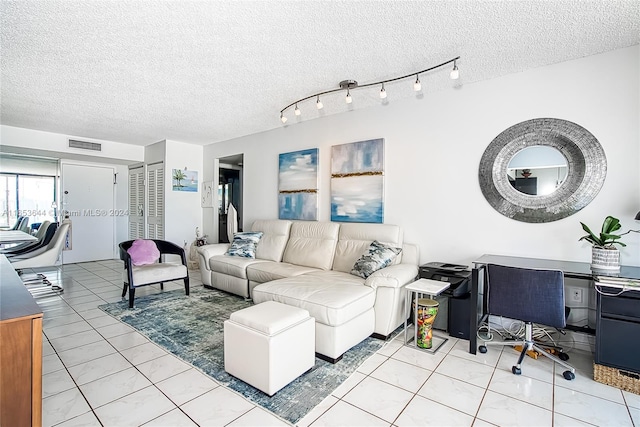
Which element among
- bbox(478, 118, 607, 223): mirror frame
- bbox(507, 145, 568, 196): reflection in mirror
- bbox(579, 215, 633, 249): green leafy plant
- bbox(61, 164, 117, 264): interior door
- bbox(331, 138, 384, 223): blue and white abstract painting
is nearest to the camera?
bbox(579, 215, 633, 249): green leafy plant

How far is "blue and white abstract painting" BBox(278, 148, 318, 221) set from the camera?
14.2 feet

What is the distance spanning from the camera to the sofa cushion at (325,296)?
2367mm

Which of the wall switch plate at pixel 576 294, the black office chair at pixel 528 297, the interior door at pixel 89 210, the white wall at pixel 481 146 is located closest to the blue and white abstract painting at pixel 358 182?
the white wall at pixel 481 146

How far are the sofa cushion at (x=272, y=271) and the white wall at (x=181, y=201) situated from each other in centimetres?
277

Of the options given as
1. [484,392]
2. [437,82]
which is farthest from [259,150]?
[484,392]

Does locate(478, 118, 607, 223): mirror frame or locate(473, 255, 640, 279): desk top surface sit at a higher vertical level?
locate(478, 118, 607, 223): mirror frame

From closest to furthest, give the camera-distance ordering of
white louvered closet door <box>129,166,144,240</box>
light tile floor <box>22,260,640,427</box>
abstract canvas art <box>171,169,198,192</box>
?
light tile floor <box>22,260,640,427</box>, abstract canvas art <box>171,169,198,192</box>, white louvered closet door <box>129,166,144,240</box>

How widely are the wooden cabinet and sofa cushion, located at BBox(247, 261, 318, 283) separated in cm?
221

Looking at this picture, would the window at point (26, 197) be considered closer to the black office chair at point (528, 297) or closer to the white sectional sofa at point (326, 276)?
the white sectional sofa at point (326, 276)

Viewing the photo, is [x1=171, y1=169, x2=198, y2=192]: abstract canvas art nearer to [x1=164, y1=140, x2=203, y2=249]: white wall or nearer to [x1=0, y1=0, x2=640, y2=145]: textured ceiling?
[x1=164, y1=140, x2=203, y2=249]: white wall

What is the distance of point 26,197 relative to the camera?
662 cm

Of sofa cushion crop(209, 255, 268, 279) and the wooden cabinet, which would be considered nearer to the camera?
the wooden cabinet

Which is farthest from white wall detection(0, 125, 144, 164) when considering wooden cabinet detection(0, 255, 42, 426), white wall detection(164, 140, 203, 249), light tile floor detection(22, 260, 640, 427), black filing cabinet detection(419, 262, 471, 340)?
black filing cabinet detection(419, 262, 471, 340)

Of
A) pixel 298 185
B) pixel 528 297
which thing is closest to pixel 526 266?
pixel 528 297
